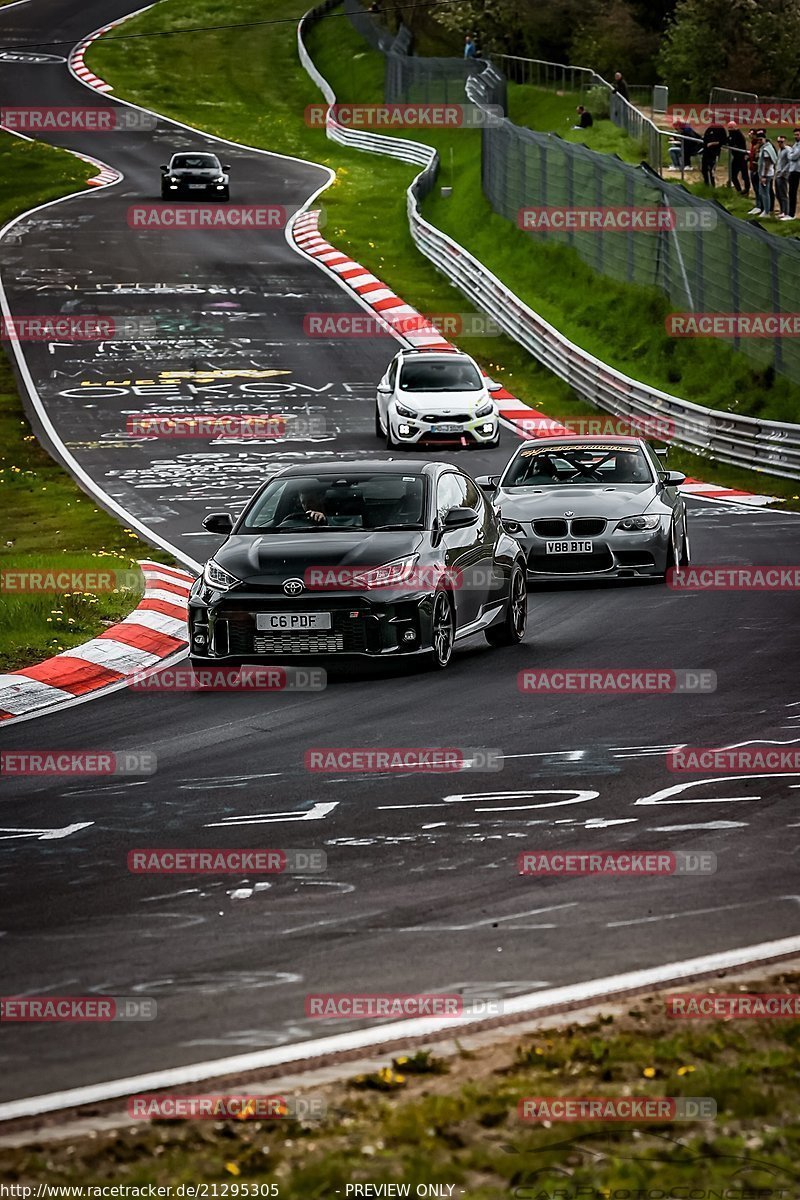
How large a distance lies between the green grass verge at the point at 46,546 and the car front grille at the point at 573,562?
12.8ft

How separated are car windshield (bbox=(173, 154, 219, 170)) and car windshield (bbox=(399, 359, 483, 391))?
1030 inches

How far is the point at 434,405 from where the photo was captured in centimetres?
3028

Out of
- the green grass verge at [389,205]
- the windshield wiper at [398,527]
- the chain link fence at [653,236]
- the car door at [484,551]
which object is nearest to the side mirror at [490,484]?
the car door at [484,551]

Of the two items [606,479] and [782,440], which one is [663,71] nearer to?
[782,440]

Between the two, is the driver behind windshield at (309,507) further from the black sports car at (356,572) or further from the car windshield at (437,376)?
the car windshield at (437,376)

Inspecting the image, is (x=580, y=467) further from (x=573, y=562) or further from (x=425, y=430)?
(x=425, y=430)

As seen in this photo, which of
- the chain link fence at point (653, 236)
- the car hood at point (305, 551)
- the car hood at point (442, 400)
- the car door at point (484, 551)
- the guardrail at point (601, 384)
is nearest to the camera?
the car hood at point (305, 551)

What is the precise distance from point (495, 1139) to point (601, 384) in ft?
94.5

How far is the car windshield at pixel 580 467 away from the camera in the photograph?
19.5 metres

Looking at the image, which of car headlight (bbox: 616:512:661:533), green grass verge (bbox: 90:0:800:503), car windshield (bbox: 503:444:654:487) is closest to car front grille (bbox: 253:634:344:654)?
car headlight (bbox: 616:512:661:533)

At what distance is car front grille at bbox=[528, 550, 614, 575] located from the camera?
18578 mm

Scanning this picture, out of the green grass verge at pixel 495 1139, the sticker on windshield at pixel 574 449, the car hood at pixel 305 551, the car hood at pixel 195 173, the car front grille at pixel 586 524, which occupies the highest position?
the green grass verge at pixel 495 1139

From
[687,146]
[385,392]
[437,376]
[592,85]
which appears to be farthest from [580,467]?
[592,85]

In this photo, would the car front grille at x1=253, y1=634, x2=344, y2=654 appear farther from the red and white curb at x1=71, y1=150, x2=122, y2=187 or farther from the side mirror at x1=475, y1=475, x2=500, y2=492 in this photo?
the red and white curb at x1=71, y1=150, x2=122, y2=187
